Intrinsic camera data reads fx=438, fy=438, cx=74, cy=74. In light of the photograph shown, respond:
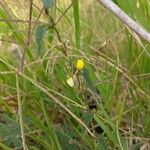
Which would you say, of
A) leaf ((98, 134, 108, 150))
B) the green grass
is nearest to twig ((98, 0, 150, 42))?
the green grass

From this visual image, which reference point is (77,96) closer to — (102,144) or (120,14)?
(102,144)

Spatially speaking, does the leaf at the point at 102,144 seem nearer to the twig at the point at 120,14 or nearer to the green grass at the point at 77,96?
the green grass at the point at 77,96

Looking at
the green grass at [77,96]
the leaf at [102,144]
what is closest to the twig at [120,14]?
the green grass at [77,96]

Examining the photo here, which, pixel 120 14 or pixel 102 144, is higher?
pixel 120 14

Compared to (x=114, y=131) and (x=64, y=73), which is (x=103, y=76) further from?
(x=114, y=131)

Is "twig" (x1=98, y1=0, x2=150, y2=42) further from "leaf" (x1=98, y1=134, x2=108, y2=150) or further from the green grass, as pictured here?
"leaf" (x1=98, y1=134, x2=108, y2=150)

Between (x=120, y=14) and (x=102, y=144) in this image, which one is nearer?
(x=120, y=14)

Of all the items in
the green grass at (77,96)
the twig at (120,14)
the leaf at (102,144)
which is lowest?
the leaf at (102,144)

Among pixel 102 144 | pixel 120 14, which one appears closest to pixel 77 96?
pixel 102 144
